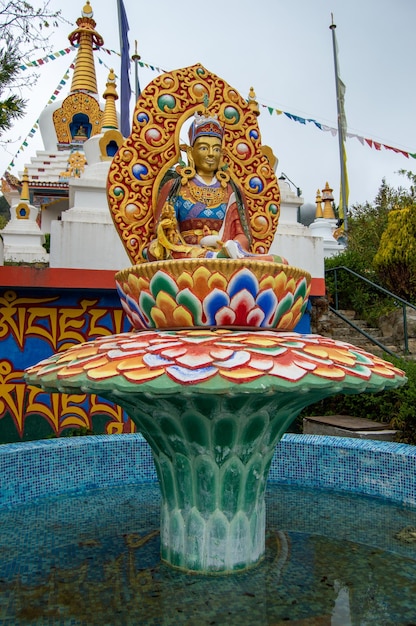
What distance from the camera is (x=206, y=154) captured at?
13.2 ft

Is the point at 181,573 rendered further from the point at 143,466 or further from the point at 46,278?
the point at 46,278

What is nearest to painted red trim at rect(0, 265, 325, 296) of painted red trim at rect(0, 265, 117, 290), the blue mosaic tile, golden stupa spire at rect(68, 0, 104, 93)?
painted red trim at rect(0, 265, 117, 290)

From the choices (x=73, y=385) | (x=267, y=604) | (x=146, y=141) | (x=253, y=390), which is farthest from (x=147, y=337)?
(x=146, y=141)

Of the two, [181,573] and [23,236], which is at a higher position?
[23,236]

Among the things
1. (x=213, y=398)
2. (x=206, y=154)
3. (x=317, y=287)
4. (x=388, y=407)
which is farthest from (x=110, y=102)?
(x=213, y=398)

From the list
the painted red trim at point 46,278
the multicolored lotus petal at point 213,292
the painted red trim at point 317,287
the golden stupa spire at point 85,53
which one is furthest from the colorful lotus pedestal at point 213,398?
A: the golden stupa spire at point 85,53

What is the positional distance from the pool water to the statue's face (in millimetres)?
2505

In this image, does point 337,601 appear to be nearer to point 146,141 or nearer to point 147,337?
point 147,337

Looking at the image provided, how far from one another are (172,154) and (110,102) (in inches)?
289

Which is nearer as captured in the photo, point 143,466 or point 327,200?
point 143,466

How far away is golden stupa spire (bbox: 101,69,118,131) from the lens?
8281 millimetres

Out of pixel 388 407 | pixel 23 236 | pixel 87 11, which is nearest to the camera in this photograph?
pixel 388 407

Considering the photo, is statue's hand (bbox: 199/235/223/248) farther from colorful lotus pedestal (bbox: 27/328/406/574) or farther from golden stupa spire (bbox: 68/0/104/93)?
golden stupa spire (bbox: 68/0/104/93)

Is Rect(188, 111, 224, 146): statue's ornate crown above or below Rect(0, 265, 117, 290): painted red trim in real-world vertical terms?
above
